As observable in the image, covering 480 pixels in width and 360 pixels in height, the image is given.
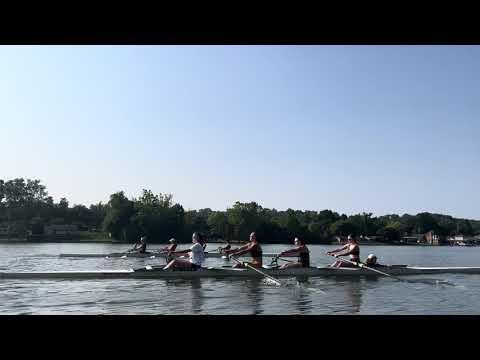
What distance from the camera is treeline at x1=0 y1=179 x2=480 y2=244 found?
92.4 meters

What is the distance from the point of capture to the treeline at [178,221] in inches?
3639

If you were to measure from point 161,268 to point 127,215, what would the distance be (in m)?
78.6

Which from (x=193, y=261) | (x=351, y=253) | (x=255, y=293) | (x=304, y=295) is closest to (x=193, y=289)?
(x=255, y=293)

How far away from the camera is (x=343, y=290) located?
15719 mm

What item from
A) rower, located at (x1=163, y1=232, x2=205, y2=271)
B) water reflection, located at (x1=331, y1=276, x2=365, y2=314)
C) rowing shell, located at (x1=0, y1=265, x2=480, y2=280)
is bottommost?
water reflection, located at (x1=331, y1=276, x2=365, y2=314)

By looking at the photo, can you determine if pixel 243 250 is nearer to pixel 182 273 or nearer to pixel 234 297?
pixel 182 273

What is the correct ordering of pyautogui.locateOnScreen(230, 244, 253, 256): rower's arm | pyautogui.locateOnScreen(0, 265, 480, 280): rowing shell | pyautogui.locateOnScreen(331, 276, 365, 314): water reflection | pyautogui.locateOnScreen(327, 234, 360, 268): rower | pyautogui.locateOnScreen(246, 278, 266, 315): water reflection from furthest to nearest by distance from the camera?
pyautogui.locateOnScreen(327, 234, 360, 268): rower
pyautogui.locateOnScreen(230, 244, 253, 256): rower's arm
pyautogui.locateOnScreen(0, 265, 480, 280): rowing shell
pyautogui.locateOnScreen(331, 276, 365, 314): water reflection
pyautogui.locateOnScreen(246, 278, 266, 315): water reflection

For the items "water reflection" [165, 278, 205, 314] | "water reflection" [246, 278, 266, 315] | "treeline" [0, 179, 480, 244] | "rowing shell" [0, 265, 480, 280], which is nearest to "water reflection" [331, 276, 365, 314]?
"rowing shell" [0, 265, 480, 280]

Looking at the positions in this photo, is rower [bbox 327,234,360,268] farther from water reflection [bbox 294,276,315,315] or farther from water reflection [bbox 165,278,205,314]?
water reflection [bbox 165,278,205,314]

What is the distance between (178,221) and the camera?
95.2 meters

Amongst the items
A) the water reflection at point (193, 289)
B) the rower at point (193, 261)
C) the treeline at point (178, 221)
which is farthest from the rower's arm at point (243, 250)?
the treeline at point (178, 221)

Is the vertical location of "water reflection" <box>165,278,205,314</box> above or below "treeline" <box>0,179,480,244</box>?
below

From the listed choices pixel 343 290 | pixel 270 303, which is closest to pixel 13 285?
pixel 270 303
